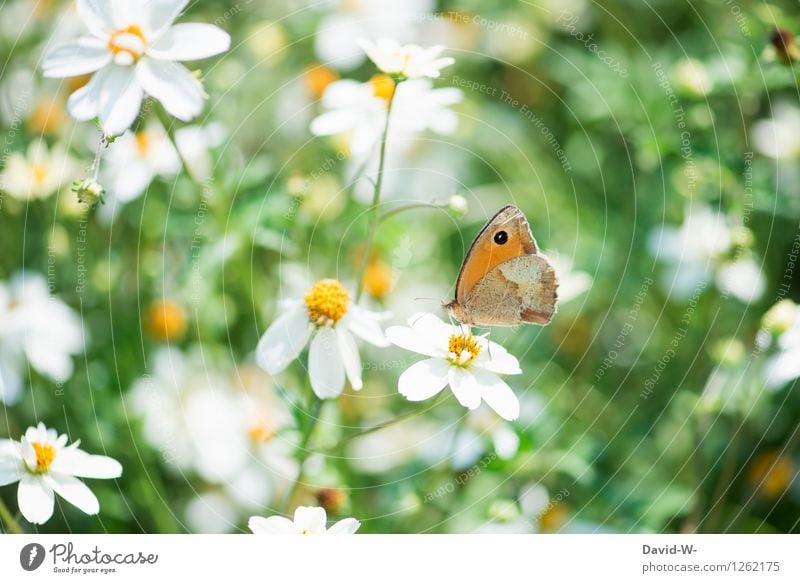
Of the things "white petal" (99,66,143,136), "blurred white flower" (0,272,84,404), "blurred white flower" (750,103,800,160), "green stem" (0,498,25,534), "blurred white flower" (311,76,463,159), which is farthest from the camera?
"blurred white flower" (750,103,800,160)

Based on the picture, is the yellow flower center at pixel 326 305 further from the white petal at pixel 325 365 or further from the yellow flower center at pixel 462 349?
the yellow flower center at pixel 462 349

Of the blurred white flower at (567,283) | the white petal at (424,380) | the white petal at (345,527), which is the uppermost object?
the blurred white flower at (567,283)

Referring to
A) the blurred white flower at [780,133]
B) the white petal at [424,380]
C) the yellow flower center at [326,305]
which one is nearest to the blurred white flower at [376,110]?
the yellow flower center at [326,305]

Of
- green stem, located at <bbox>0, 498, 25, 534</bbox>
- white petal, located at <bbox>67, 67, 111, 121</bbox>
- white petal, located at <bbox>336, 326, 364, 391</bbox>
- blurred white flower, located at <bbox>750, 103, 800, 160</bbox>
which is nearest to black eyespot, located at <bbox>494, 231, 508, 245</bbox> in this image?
white petal, located at <bbox>336, 326, 364, 391</bbox>

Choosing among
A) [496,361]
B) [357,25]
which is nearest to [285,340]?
[496,361]

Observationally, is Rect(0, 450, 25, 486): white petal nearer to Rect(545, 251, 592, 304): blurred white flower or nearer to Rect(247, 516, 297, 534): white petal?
Rect(247, 516, 297, 534): white petal

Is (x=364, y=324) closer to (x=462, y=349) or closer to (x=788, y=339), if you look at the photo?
(x=462, y=349)
